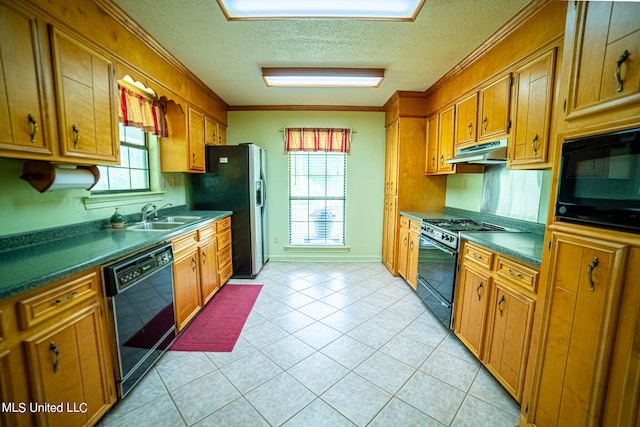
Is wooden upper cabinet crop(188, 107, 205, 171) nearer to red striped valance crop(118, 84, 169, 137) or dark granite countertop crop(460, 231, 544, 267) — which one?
red striped valance crop(118, 84, 169, 137)

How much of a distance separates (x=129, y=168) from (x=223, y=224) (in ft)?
3.68

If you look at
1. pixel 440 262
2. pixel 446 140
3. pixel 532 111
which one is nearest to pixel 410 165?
pixel 446 140

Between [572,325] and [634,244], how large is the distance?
1.44 feet

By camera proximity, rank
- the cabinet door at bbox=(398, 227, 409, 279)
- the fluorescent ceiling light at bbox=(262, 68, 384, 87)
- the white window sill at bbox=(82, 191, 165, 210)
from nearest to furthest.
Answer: the white window sill at bbox=(82, 191, 165, 210)
the fluorescent ceiling light at bbox=(262, 68, 384, 87)
the cabinet door at bbox=(398, 227, 409, 279)

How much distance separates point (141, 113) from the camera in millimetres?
2414

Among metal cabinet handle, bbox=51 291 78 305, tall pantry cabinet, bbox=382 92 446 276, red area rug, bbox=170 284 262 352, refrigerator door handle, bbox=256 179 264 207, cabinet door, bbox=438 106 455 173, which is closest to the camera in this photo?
metal cabinet handle, bbox=51 291 78 305

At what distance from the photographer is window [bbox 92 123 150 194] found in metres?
2.22

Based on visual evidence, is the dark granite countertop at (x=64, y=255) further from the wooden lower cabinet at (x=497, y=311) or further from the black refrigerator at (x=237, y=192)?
the wooden lower cabinet at (x=497, y=311)

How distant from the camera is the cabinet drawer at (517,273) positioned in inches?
54.9

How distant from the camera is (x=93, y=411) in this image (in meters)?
1.32

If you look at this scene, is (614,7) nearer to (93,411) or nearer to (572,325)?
(572,325)

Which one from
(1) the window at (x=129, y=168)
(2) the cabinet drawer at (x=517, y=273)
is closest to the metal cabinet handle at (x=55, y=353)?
(1) the window at (x=129, y=168)

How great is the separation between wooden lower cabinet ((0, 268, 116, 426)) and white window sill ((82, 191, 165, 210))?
3.20 feet

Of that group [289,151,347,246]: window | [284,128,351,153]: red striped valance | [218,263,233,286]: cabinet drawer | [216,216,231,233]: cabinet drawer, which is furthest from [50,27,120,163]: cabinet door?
[289,151,347,246]: window
